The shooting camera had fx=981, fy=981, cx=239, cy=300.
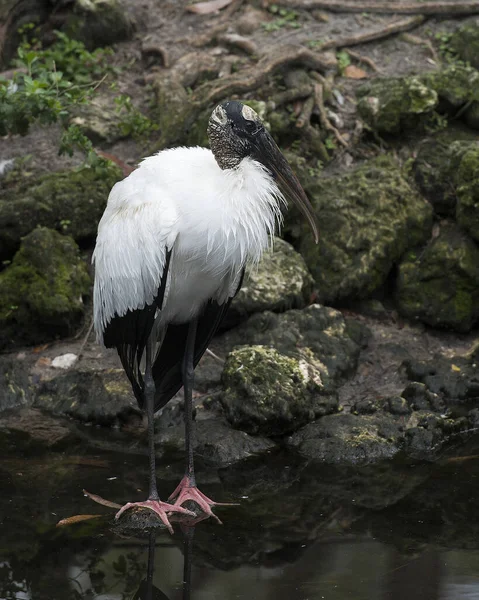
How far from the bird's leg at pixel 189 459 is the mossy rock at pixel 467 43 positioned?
4.54 meters

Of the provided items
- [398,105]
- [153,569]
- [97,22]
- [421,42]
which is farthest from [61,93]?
[421,42]

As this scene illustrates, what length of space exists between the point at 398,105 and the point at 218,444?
11.6ft

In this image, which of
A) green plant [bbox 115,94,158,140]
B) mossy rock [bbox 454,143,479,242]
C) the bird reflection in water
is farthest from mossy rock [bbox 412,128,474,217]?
the bird reflection in water

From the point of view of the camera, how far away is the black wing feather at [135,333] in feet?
16.1

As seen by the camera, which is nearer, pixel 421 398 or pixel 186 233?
pixel 186 233

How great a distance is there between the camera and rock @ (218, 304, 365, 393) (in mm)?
6391

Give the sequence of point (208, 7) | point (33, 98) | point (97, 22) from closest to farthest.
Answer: point (33, 98), point (97, 22), point (208, 7)

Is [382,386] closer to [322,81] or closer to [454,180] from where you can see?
[454,180]

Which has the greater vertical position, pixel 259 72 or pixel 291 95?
pixel 259 72

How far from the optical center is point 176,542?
4.70 metres

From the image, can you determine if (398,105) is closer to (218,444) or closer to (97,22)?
(97,22)

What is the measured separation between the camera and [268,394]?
5.71 m

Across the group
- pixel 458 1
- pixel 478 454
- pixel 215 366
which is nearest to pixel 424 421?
pixel 478 454

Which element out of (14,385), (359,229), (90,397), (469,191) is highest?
(469,191)
